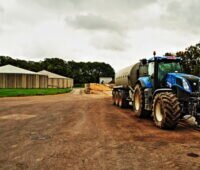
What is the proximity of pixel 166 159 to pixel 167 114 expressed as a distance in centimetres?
424

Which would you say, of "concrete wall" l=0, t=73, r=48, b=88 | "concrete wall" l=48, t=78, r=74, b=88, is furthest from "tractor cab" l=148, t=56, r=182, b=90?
"concrete wall" l=48, t=78, r=74, b=88

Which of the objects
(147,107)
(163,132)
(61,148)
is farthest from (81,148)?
(147,107)

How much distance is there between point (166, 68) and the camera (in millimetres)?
13523

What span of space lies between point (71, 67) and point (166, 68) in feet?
448

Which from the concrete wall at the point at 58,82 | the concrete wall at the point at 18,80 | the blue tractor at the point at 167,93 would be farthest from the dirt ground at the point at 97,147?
the concrete wall at the point at 58,82

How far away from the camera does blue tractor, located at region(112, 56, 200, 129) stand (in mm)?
10852

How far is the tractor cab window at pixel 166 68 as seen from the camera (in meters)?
13.2

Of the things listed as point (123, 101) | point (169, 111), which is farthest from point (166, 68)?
point (123, 101)

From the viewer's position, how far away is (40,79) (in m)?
63.4

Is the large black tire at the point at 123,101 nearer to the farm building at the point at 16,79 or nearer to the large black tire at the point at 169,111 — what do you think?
the large black tire at the point at 169,111

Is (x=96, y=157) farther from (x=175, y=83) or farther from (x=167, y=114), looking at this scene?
(x=175, y=83)

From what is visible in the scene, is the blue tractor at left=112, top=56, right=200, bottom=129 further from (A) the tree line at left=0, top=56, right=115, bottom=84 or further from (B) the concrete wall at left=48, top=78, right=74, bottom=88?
(A) the tree line at left=0, top=56, right=115, bottom=84

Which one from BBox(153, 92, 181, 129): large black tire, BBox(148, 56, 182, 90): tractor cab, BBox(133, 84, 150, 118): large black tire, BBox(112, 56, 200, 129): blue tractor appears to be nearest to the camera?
BBox(153, 92, 181, 129): large black tire

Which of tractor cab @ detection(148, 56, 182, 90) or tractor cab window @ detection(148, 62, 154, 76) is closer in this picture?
tractor cab @ detection(148, 56, 182, 90)
